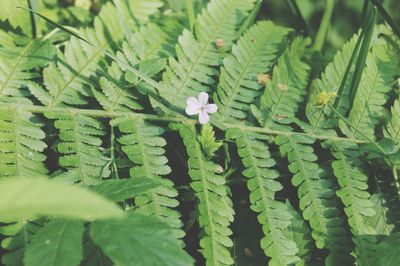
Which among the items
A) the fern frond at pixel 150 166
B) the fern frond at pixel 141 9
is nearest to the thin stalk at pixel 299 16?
the fern frond at pixel 141 9

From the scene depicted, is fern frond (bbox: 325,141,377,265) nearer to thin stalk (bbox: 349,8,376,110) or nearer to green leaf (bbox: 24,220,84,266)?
thin stalk (bbox: 349,8,376,110)

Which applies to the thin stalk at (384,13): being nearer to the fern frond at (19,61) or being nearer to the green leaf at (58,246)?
the fern frond at (19,61)

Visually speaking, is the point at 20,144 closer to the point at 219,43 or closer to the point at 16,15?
the point at 16,15

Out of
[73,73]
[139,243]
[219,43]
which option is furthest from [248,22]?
[139,243]

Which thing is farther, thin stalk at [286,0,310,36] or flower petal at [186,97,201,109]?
thin stalk at [286,0,310,36]

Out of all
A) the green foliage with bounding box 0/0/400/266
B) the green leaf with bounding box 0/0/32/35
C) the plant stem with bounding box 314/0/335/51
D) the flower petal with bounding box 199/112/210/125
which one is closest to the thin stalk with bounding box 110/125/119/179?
the green foliage with bounding box 0/0/400/266

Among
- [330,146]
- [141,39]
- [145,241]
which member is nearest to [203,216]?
[145,241]

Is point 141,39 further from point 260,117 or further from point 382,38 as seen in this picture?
point 382,38
